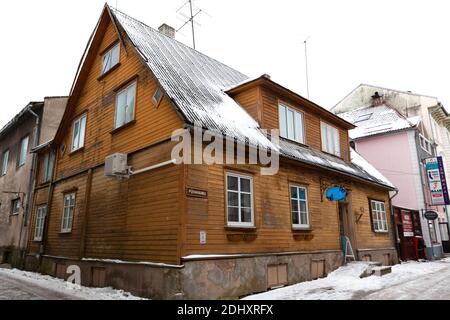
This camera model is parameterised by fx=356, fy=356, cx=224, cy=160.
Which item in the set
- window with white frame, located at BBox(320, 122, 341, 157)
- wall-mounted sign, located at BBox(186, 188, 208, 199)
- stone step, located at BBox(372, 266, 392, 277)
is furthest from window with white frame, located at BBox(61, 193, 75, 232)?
stone step, located at BBox(372, 266, 392, 277)

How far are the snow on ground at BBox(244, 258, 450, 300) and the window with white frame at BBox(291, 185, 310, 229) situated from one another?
6.31 ft

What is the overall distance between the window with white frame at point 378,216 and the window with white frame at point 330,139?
3.27 metres

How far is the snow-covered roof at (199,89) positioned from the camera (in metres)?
9.91

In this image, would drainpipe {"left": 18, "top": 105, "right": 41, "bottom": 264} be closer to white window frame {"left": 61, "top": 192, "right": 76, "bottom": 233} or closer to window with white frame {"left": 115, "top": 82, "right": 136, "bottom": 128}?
white window frame {"left": 61, "top": 192, "right": 76, "bottom": 233}

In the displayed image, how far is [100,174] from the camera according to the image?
12047 mm

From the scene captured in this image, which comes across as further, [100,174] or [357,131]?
[357,131]

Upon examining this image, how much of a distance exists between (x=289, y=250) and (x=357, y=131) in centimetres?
1742

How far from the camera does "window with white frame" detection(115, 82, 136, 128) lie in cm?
1144

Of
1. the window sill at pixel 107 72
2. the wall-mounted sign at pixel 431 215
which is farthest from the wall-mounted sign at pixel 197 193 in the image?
the wall-mounted sign at pixel 431 215

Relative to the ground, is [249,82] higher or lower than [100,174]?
higher

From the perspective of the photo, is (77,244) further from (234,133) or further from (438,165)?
(438,165)
